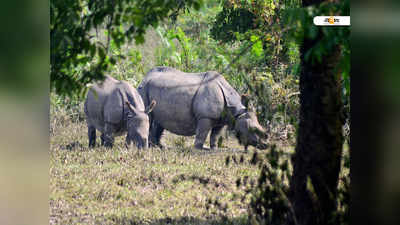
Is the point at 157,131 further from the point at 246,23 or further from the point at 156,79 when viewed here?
the point at 246,23

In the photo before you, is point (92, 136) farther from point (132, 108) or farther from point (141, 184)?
point (141, 184)

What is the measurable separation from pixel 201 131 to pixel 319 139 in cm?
99

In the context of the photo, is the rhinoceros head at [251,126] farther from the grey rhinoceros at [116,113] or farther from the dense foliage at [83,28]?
the dense foliage at [83,28]

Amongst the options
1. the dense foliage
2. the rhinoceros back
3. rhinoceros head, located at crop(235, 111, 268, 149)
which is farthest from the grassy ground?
the dense foliage

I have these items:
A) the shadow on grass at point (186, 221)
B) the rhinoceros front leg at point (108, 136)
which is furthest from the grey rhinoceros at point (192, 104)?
the shadow on grass at point (186, 221)

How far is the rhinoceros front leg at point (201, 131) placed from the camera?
3842 millimetres

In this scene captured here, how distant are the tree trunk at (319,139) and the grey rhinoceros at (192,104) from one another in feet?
1.86

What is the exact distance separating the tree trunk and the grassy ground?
1.60ft

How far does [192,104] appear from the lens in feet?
13.1
